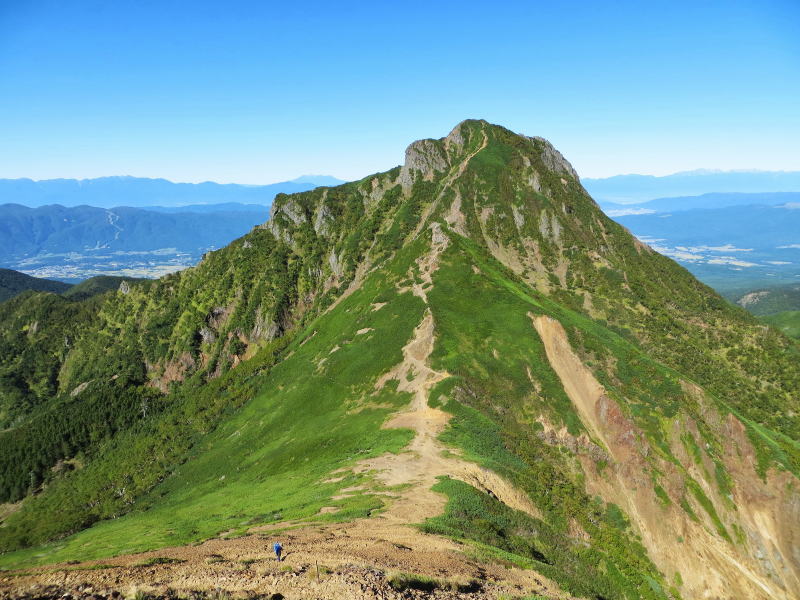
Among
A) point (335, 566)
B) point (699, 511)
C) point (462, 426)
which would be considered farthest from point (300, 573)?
point (699, 511)

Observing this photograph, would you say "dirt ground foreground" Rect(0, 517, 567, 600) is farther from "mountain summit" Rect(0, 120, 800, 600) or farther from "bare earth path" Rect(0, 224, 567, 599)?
"mountain summit" Rect(0, 120, 800, 600)

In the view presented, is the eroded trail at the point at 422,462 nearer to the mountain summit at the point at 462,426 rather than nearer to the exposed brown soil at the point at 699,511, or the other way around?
the mountain summit at the point at 462,426

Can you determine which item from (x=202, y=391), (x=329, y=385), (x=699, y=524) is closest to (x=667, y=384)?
(x=699, y=524)

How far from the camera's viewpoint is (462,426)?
67938 mm

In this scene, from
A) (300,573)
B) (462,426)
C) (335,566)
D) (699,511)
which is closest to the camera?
(300,573)

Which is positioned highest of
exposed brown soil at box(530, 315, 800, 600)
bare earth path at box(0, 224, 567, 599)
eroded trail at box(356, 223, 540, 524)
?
bare earth path at box(0, 224, 567, 599)

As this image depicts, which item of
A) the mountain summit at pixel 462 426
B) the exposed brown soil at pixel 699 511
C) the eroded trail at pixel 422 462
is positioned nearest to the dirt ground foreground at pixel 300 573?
the mountain summit at pixel 462 426

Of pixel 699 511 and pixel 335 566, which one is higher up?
pixel 335 566

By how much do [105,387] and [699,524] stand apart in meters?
200

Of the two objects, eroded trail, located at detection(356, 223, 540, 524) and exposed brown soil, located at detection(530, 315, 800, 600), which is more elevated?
eroded trail, located at detection(356, 223, 540, 524)

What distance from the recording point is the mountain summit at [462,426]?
47.8m

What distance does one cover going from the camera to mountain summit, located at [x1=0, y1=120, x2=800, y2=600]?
157 feet

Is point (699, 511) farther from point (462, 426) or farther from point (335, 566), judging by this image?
point (335, 566)

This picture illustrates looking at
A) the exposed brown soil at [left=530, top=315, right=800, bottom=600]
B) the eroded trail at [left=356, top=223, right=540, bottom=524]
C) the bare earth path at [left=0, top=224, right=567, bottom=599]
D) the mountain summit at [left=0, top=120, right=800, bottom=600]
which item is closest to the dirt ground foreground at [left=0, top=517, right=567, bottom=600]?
the bare earth path at [left=0, top=224, right=567, bottom=599]
